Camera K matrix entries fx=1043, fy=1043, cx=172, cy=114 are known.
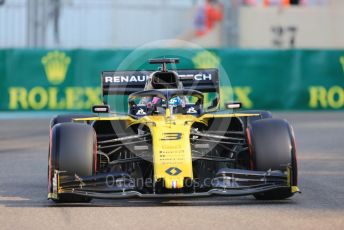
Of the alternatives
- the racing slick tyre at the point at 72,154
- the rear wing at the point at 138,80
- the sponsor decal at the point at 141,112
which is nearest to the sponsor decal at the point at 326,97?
the rear wing at the point at 138,80

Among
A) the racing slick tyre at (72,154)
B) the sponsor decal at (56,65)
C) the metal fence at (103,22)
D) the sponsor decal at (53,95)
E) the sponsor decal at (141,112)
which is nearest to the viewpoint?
the racing slick tyre at (72,154)

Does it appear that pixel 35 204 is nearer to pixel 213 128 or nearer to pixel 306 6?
pixel 213 128

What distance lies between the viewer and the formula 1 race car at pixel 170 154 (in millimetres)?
10312

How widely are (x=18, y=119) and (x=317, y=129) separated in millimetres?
8120

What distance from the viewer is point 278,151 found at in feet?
35.0

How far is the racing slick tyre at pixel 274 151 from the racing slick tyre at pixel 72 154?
1.68 metres

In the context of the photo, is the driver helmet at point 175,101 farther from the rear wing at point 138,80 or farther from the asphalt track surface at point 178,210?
the rear wing at point 138,80

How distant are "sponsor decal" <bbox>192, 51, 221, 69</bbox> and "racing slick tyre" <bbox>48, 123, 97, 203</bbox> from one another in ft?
55.0

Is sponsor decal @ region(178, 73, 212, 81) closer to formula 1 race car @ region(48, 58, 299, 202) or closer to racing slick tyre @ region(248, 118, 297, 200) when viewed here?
formula 1 race car @ region(48, 58, 299, 202)

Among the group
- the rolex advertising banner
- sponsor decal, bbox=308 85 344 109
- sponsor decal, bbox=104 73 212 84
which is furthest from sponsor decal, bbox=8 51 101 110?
sponsor decal, bbox=104 73 212 84

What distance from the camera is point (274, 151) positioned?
1068cm

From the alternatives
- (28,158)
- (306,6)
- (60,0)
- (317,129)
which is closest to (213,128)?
(28,158)

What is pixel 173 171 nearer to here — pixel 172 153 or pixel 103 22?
pixel 172 153

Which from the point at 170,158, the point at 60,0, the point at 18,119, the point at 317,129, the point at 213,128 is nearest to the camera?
the point at 170,158
